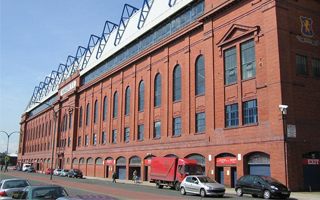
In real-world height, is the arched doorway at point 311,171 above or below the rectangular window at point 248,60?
below

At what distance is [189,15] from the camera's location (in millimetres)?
47844

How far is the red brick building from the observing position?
3338 cm

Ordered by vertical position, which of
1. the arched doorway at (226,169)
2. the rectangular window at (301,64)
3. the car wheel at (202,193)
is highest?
the rectangular window at (301,64)

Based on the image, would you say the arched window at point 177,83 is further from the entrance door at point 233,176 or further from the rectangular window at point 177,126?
the entrance door at point 233,176

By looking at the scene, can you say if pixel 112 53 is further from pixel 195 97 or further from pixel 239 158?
pixel 239 158

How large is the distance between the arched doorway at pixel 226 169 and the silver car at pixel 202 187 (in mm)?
8658

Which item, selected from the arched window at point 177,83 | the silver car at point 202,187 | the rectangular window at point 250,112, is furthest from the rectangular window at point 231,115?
the silver car at point 202,187

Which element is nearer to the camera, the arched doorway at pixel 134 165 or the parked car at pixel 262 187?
the parked car at pixel 262 187

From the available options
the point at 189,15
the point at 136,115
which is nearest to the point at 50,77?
the point at 136,115

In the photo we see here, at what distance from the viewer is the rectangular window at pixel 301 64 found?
3541 centimetres

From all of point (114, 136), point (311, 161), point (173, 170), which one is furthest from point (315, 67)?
point (114, 136)

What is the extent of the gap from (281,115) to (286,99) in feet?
5.76

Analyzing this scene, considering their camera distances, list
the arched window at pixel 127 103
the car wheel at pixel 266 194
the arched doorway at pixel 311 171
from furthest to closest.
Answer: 1. the arched window at pixel 127 103
2. the arched doorway at pixel 311 171
3. the car wheel at pixel 266 194

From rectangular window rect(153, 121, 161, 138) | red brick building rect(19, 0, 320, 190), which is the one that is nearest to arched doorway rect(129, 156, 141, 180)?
red brick building rect(19, 0, 320, 190)
